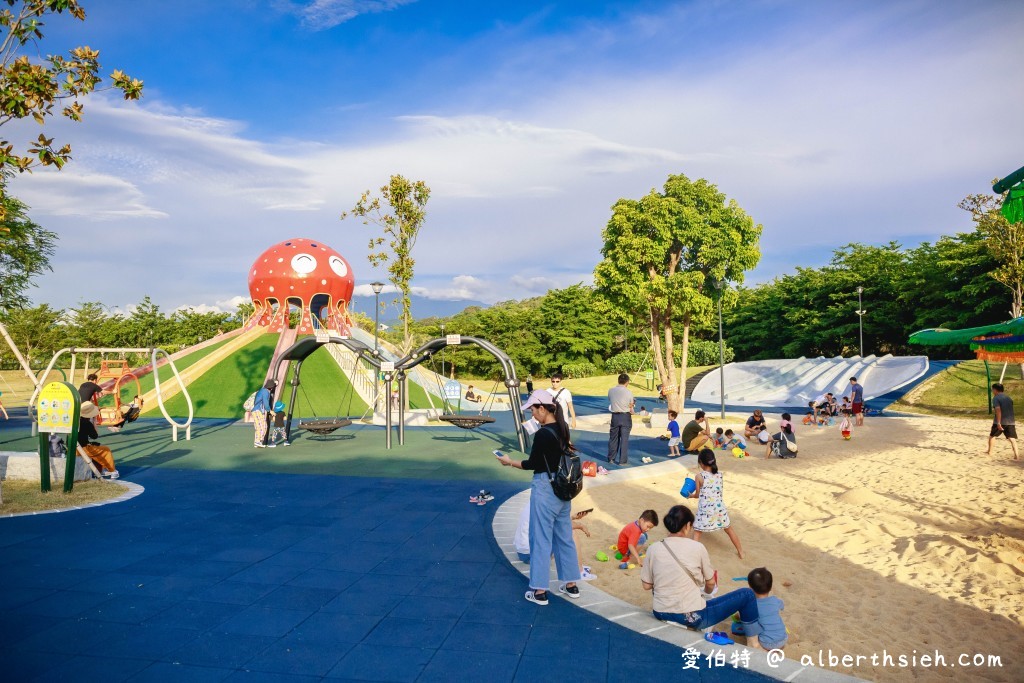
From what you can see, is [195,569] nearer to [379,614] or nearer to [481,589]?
[379,614]

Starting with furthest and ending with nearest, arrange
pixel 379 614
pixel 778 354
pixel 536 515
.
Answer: pixel 778 354, pixel 536 515, pixel 379 614

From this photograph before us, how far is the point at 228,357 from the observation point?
3209cm

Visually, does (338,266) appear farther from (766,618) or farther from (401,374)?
(766,618)

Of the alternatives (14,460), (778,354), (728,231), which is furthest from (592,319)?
(14,460)

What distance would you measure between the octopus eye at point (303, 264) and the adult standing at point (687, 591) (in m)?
32.2

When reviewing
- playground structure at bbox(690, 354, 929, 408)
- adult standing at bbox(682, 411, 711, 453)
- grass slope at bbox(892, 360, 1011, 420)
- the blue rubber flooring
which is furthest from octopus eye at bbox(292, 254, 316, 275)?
grass slope at bbox(892, 360, 1011, 420)

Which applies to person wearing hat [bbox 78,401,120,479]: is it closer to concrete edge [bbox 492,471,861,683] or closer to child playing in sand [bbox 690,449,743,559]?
concrete edge [bbox 492,471,861,683]

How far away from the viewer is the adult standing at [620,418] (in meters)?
13.8

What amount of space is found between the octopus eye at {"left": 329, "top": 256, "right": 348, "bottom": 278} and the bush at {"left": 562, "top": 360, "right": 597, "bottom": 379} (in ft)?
73.8

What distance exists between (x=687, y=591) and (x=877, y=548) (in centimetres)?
443

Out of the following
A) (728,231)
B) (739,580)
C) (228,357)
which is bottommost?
(739,580)

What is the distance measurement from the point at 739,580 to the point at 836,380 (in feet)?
103

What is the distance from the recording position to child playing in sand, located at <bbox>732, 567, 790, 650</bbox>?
5121 mm

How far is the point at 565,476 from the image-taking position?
5895mm
